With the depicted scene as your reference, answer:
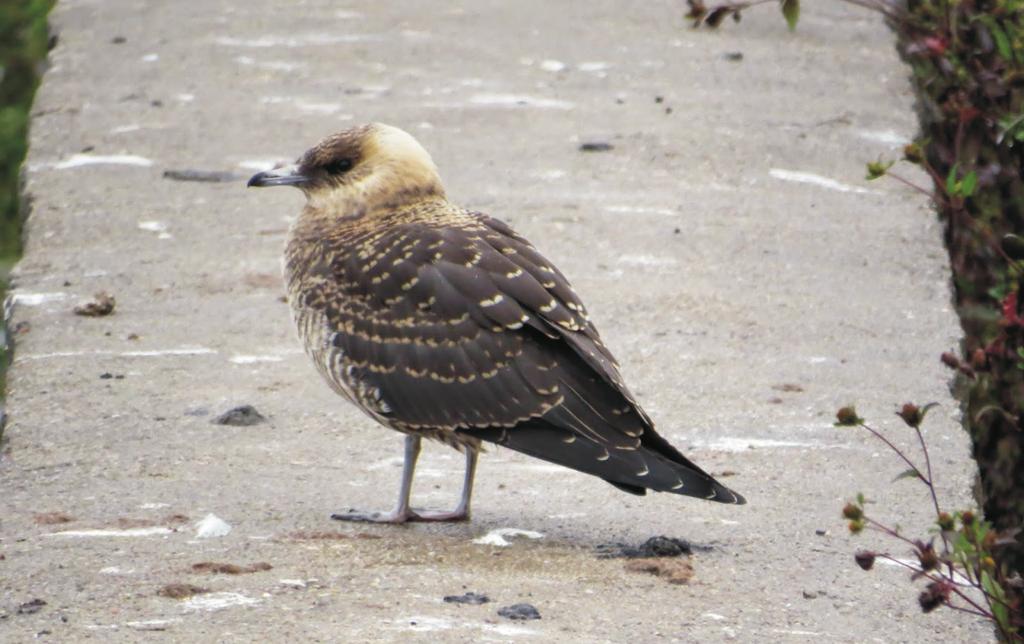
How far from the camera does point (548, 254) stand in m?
6.96

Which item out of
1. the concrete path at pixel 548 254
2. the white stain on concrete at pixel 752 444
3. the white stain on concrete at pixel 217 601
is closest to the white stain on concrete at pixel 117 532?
the concrete path at pixel 548 254

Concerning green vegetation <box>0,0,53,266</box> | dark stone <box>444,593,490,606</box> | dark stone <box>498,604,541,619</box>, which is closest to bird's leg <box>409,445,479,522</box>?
dark stone <box>444,593,490,606</box>

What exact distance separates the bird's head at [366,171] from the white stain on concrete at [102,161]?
8.57 ft

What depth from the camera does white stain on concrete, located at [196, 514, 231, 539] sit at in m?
4.72

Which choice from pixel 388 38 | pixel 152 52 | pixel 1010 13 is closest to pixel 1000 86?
pixel 1010 13

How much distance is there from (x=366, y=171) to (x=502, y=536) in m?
1.32

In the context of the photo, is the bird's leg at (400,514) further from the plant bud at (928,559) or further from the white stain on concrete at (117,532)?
the plant bud at (928,559)

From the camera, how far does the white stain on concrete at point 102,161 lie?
804cm

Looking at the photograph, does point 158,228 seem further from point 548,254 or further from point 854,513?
point 854,513

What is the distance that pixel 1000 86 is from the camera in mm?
6195

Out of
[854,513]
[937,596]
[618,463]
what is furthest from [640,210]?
[937,596]

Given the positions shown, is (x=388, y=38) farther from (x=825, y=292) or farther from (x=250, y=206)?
(x=825, y=292)

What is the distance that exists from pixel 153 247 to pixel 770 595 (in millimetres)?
3643

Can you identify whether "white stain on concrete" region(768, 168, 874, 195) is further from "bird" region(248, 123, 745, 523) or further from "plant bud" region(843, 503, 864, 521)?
"plant bud" region(843, 503, 864, 521)
